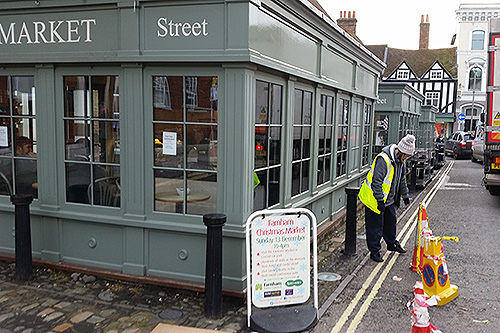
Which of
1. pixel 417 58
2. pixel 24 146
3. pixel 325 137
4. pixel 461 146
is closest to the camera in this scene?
pixel 24 146

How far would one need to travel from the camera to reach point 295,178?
22.4 feet

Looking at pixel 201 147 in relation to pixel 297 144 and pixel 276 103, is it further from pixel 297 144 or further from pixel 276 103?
pixel 297 144

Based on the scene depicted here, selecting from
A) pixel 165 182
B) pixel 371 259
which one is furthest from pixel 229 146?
pixel 371 259

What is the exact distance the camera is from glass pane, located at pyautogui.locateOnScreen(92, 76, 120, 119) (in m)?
5.48

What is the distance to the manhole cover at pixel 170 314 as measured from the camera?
15.6 ft

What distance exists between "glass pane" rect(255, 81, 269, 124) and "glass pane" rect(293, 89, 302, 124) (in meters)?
1.07

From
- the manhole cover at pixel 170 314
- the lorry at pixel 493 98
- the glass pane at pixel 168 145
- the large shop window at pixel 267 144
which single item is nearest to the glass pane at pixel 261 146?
the large shop window at pixel 267 144

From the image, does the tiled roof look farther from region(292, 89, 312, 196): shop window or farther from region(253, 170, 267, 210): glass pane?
region(253, 170, 267, 210): glass pane

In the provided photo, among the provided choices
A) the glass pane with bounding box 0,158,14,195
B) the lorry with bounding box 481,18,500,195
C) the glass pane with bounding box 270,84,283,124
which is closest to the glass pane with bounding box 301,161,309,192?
Result: the glass pane with bounding box 270,84,283,124

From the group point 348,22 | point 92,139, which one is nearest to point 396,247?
point 92,139

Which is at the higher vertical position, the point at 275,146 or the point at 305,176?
the point at 275,146

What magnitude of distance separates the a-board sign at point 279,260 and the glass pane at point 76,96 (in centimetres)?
280

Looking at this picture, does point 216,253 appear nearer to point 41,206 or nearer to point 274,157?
point 274,157

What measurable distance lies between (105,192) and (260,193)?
1947mm
